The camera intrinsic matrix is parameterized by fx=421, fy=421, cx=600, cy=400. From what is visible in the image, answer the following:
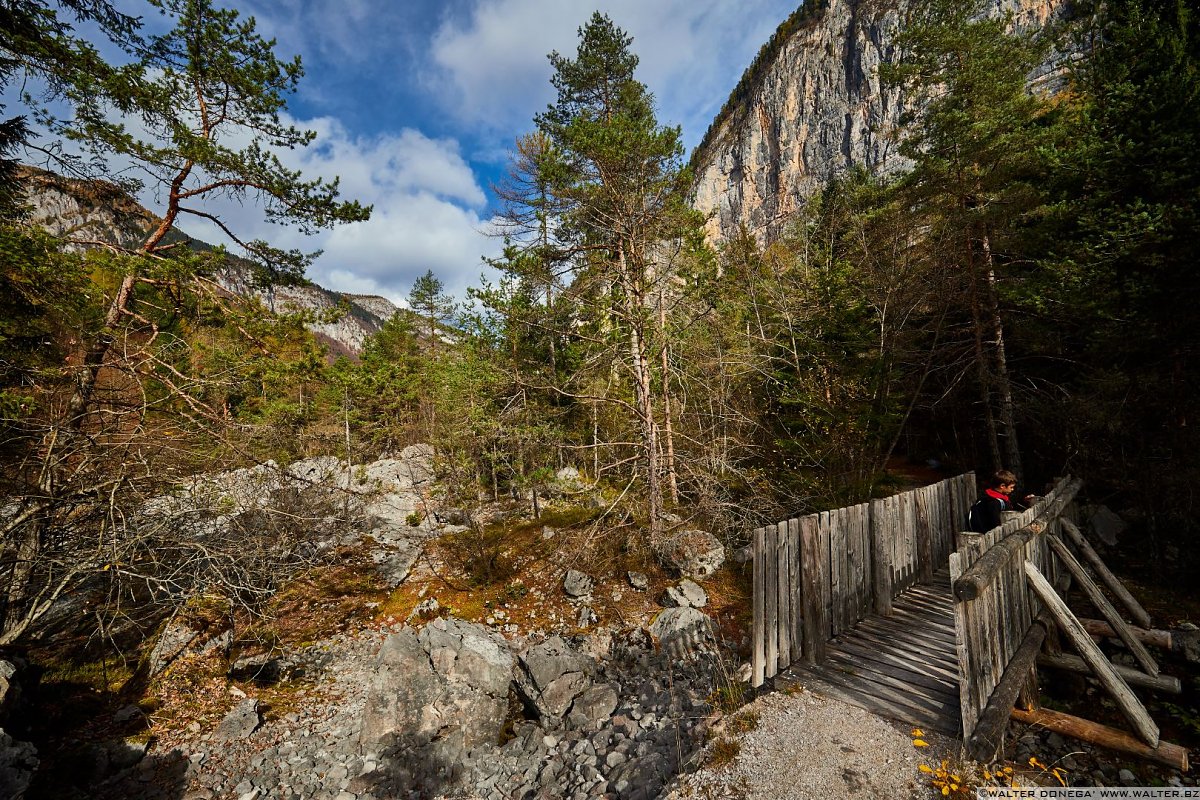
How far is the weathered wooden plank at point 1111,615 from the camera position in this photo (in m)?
4.82

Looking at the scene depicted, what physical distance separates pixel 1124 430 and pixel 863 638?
7.34m

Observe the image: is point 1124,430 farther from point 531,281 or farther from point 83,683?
point 83,683

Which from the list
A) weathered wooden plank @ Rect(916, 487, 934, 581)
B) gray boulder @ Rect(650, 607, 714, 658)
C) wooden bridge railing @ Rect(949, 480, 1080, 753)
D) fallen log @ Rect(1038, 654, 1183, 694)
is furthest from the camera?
gray boulder @ Rect(650, 607, 714, 658)

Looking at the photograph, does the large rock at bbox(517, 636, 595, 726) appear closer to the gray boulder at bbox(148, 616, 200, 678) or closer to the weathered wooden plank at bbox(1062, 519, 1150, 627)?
the gray boulder at bbox(148, 616, 200, 678)

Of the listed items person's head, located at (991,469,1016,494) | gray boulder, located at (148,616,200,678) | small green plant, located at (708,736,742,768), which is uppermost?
person's head, located at (991,469,1016,494)

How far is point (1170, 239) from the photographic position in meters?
6.29

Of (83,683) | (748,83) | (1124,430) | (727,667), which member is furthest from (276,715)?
(748,83)

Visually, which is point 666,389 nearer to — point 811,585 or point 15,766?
point 811,585

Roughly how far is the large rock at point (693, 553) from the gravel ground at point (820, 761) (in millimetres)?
4919

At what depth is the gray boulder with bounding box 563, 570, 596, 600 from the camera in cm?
903

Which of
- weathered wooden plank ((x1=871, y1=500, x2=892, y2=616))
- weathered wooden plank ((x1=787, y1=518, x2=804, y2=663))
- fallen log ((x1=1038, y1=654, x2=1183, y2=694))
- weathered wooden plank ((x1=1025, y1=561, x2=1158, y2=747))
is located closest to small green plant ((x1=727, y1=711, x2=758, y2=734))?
weathered wooden plank ((x1=787, y1=518, x2=804, y2=663))

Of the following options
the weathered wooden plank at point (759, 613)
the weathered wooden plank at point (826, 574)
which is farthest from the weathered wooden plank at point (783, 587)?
the weathered wooden plank at point (826, 574)

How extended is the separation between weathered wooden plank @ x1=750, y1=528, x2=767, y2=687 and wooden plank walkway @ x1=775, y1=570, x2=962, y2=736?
8.8 inches

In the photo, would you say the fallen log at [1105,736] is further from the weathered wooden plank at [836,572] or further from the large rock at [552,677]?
the large rock at [552,677]
